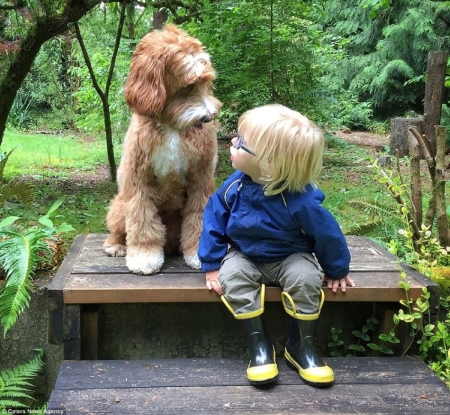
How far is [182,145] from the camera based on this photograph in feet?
8.48

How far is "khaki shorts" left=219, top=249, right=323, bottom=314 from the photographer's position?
7.91ft

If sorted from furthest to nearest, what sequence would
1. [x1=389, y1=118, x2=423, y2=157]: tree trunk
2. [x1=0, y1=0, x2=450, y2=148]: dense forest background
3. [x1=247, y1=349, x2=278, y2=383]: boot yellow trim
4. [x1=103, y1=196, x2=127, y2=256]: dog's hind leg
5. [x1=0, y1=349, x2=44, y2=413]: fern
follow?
[x1=389, y1=118, x2=423, y2=157]: tree trunk
[x1=0, y1=0, x2=450, y2=148]: dense forest background
[x1=103, y1=196, x2=127, y2=256]: dog's hind leg
[x1=0, y1=349, x2=44, y2=413]: fern
[x1=247, y1=349, x2=278, y2=383]: boot yellow trim

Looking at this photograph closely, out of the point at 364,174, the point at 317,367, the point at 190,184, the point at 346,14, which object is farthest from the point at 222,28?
the point at 346,14

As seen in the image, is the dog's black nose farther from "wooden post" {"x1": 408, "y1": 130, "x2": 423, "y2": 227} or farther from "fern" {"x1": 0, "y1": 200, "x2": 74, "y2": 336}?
"wooden post" {"x1": 408, "y1": 130, "x2": 423, "y2": 227}

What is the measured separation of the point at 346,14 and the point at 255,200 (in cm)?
1157

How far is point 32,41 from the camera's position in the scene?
496cm

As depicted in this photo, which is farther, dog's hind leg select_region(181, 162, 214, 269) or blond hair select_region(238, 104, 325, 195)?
dog's hind leg select_region(181, 162, 214, 269)

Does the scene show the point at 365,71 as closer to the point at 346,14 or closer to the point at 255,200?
the point at 346,14

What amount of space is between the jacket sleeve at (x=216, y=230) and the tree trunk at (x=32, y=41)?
322 centimetres

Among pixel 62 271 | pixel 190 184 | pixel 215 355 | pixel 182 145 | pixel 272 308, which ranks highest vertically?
pixel 182 145

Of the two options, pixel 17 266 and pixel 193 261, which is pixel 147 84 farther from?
pixel 17 266

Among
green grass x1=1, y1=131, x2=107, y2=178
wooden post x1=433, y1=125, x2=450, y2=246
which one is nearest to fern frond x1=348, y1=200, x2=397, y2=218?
wooden post x1=433, y1=125, x2=450, y2=246

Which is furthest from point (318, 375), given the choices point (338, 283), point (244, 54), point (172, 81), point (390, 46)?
point (390, 46)

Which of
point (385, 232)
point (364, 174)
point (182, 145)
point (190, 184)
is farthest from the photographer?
point (364, 174)
